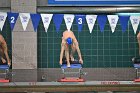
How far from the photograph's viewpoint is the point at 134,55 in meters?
8.75

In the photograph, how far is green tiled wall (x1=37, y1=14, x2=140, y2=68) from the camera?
8703 mm

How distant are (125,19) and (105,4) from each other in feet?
2.17

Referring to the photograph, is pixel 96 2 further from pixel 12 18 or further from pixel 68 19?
pixel 12 18

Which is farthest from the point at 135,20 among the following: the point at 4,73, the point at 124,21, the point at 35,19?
the point at 4,73

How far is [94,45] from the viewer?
8742 millimetres

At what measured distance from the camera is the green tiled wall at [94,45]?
8703 mm

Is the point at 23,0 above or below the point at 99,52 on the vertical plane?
above

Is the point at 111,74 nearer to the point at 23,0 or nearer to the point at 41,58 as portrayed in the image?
the point at 41,58

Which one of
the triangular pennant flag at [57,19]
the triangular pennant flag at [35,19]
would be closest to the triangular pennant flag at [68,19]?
the triangular pennant flag at [57,19]

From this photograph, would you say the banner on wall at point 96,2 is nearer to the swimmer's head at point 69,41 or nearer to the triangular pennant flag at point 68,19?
the triangular pennant flag at point 68,19

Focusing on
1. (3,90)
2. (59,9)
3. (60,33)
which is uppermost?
(59,9)

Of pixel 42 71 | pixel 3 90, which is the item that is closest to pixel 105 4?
pixel 42 71

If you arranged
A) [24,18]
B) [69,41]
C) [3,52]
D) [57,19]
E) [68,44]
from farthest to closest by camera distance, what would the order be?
[57,19]
[24,18]
[3,52]
[68,44]
[69,41]

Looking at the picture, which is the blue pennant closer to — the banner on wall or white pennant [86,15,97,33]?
the banner on wall
